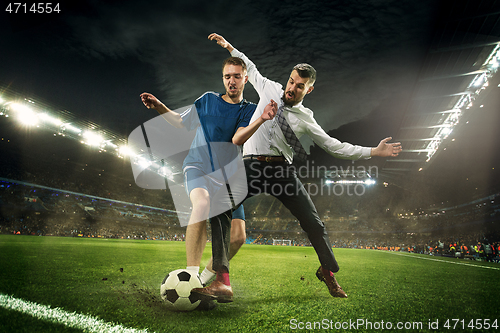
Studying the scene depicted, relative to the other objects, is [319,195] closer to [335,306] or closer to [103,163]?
[103,163]

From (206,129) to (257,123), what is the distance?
28.8 inches

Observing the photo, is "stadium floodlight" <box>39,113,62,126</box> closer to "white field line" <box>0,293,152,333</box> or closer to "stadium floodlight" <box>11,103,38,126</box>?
"stadium floodlight" <box>11,103,38,126</box>

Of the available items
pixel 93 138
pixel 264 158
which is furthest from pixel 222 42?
pixel 93 138

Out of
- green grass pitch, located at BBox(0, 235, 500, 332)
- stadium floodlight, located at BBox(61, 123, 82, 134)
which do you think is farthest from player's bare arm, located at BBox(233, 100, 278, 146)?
stadium floodlight, located at BBox(61, 123, 82, 134)

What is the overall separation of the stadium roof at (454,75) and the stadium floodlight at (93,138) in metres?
30.4

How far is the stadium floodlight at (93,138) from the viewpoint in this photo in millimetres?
28516

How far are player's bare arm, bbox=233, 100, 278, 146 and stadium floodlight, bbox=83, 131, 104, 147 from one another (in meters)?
31.1

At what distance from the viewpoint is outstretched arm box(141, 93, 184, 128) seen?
8.89ft

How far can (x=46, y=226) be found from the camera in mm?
27984

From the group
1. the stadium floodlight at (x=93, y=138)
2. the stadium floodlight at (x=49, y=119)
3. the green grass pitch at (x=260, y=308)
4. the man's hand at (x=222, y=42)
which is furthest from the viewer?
the stadium floodlight at (x=93, y=138)

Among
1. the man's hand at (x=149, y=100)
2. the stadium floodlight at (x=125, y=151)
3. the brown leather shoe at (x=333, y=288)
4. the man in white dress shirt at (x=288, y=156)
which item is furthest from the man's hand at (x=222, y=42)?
Answer: the stadium floodlight at (x=125, y=151)

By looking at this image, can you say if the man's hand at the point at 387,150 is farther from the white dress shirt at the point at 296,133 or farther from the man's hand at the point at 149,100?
the man's hand at the point at 149,100

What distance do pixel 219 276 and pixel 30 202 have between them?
35.7m

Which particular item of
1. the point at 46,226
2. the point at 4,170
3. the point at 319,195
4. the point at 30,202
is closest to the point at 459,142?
the point at 319,195
